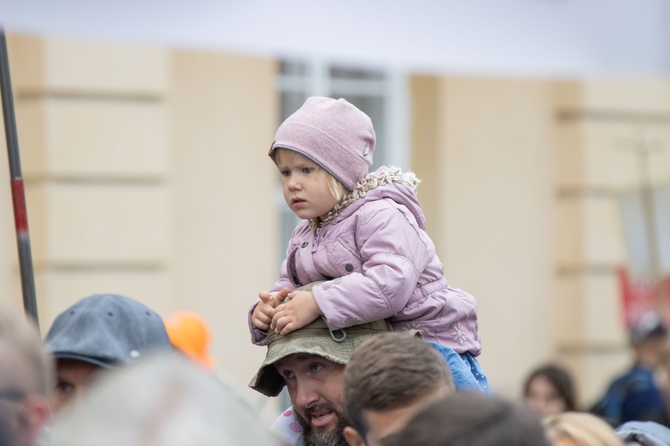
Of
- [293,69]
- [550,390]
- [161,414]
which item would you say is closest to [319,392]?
[161,414]

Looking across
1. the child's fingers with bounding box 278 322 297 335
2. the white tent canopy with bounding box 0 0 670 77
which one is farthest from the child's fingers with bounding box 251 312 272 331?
the white tent canopy with bounding box 0 0 670 77

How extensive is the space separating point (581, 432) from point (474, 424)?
1411 mm

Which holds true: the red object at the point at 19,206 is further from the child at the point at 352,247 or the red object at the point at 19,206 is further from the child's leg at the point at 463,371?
the child's leg at the point at 463,371

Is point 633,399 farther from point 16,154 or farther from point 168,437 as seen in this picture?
point 168,437

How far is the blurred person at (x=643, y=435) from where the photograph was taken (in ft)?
12.3

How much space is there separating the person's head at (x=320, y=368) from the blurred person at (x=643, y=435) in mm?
845

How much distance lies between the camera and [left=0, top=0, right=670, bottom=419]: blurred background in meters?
5.39

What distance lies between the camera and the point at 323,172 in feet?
11.2

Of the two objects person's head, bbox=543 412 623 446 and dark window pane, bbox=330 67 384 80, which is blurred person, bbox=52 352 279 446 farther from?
dark window pane, bbox=330 67 384 80

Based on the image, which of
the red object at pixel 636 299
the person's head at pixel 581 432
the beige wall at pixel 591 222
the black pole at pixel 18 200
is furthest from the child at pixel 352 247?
the beige wall at pixel 591 222

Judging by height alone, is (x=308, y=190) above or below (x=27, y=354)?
above

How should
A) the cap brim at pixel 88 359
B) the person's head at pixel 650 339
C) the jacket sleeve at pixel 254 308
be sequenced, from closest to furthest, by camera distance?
the cap brim at pixel 88 359, the jacket sleeve at pixel 254 308, the person's head at pixel 650 339

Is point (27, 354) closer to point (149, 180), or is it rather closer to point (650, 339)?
point (149, 180)

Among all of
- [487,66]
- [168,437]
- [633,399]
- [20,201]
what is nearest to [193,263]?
[633,399]
